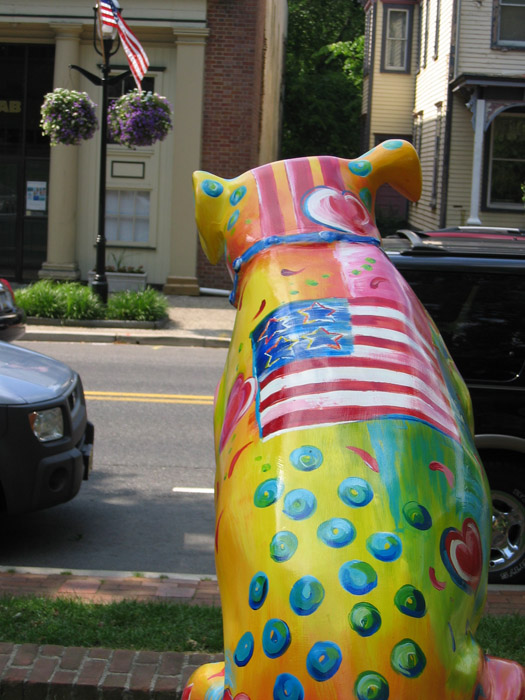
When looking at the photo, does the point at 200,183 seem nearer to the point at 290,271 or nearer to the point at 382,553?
the point at 290,271

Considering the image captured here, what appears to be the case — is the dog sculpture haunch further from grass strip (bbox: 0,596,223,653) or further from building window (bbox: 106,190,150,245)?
building window (bbox: 106,190,150,245)

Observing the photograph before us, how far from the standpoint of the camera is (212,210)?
3242 mm

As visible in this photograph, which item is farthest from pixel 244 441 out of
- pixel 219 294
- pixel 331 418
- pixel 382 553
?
pixel 219 294

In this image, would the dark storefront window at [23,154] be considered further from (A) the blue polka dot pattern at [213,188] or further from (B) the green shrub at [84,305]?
(A) the blue polka dot pattern at [213,188]

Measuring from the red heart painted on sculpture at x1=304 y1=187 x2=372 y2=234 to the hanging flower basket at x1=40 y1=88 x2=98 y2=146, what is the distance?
14584 mm

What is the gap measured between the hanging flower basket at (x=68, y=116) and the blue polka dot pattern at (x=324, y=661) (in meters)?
15.9

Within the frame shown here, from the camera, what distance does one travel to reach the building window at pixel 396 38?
32.2 meters

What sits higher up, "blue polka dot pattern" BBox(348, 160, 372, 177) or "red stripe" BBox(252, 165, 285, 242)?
"blue polka dot pattern" BBox(348, 160, 372, 177)

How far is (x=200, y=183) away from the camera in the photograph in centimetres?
330

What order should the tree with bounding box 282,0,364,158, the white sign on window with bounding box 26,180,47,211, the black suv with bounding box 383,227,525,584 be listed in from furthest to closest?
the tree with bounding box 282,0,364,158
the white sign on window with bounding box 26,180,47,211
the black suv with bounding box 383,227,525,584

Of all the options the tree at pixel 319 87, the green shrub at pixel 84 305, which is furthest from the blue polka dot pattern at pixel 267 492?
the tree at pixel 319 87

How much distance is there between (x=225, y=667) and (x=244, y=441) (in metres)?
0.54

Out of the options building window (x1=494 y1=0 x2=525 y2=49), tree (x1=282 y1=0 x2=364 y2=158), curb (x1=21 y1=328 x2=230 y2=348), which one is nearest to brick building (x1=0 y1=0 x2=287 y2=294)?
curb (x1=21 y1=328 x2=230 y2=348)

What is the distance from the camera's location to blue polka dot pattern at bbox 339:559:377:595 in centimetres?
205
